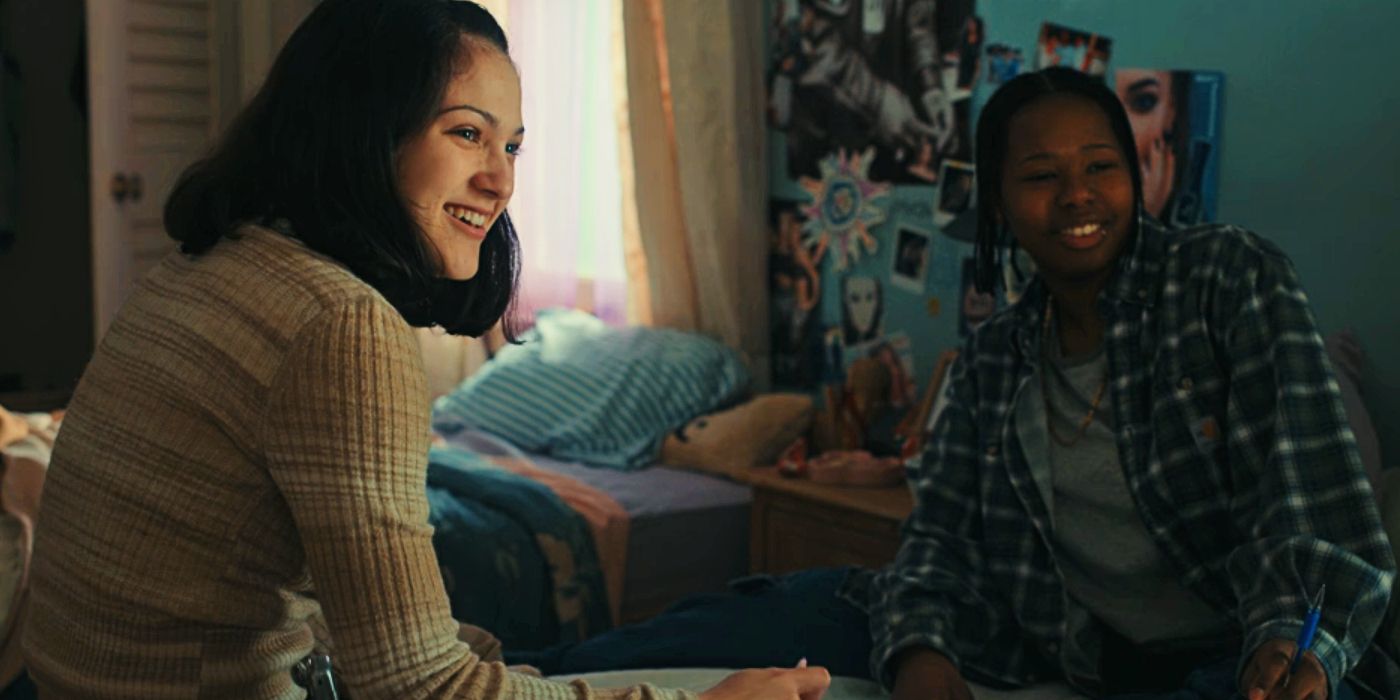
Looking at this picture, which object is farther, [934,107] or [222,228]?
[934,107]

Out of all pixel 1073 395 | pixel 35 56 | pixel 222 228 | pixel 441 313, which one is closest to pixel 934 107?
pixel 1073 395

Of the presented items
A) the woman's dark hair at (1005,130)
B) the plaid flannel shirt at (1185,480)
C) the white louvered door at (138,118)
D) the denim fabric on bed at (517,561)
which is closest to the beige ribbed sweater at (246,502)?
the plaid flannel shirt at (1185,480)

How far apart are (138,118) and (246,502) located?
4.10 metres

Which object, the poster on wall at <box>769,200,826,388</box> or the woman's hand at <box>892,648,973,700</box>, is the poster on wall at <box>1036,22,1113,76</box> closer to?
the poster on wall at <box>769,200,826,388</box>

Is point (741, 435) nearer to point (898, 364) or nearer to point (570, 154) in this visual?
point (898, 364)

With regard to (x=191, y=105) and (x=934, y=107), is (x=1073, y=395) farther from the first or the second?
(x=191, y=105)

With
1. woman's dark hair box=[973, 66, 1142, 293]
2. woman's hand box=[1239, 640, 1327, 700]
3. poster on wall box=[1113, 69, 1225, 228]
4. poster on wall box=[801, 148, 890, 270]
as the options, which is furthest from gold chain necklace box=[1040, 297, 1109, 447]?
poster on wall box=[801, 148, 890, 270]

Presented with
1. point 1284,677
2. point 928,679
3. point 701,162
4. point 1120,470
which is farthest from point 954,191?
point 1284,677

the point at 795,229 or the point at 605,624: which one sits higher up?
the point at 795,229

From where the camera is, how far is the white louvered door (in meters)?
4.69

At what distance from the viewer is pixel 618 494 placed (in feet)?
10.9

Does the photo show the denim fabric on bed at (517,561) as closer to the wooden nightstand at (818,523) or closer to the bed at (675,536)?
the bed at (675,536)

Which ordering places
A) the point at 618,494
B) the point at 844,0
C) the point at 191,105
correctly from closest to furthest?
the point at 618,494, the point at 844,0, the point at 191,105

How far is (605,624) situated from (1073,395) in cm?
143
